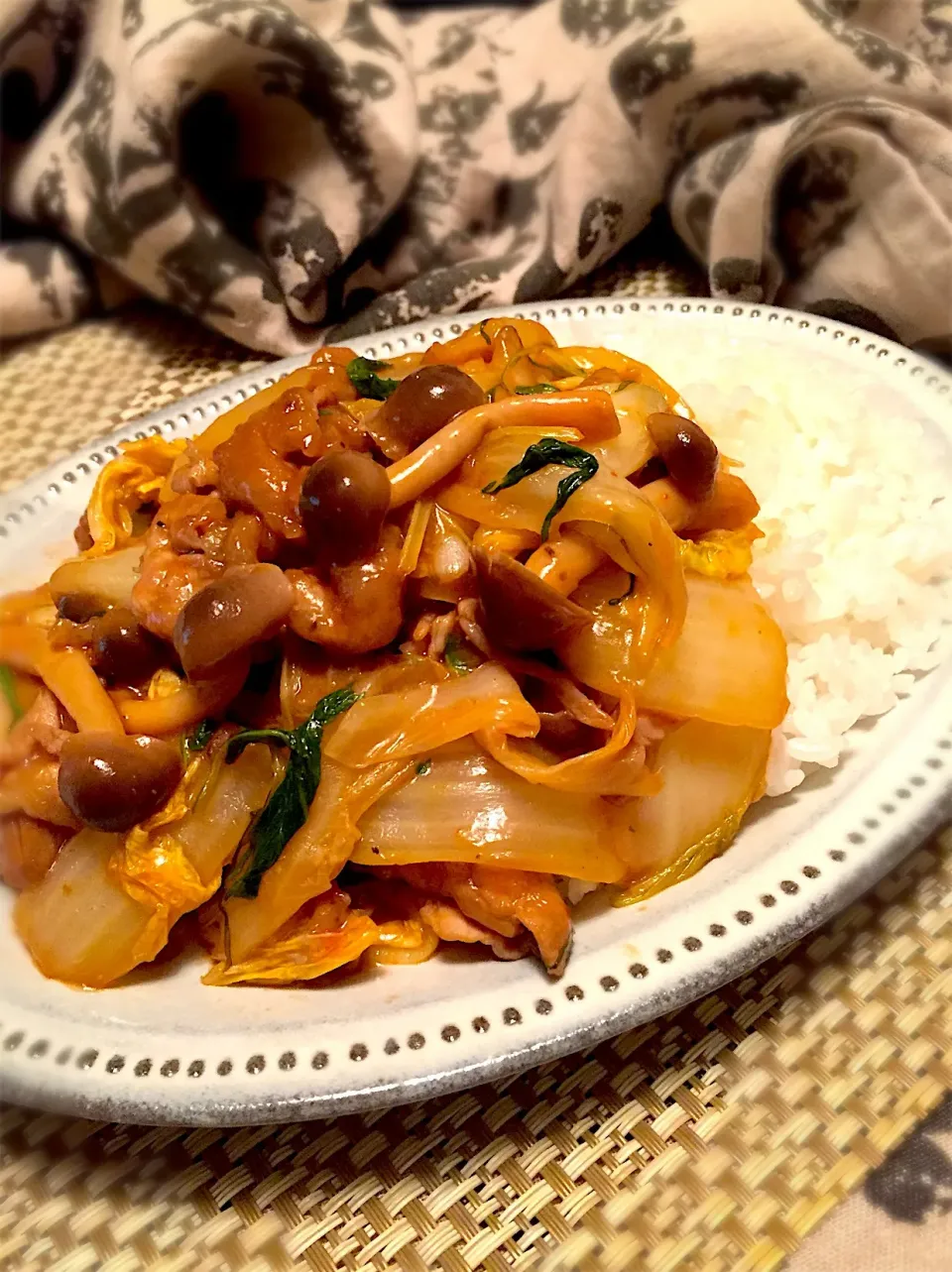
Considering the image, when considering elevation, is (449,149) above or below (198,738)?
above

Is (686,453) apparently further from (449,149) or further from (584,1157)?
(449,149)

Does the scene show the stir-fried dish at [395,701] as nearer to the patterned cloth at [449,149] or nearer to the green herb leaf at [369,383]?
the green herb leaf at [369,383]

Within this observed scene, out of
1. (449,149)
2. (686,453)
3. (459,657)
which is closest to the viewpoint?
(459,657)

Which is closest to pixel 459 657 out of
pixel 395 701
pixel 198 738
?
pixel 395 701

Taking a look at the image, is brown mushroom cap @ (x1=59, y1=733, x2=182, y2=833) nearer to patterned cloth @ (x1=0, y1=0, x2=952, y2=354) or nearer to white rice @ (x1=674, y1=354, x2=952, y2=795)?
white rice @ (x1=674, y1=354, x2=952, y2=795)

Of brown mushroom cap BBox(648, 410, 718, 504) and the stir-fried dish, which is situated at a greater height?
brown mushroom cap BBox(648, 410, 718, 504)

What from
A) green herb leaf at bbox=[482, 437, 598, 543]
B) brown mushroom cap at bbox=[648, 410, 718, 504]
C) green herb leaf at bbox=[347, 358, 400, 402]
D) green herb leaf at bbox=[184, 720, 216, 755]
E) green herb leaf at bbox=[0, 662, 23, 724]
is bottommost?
green herb leaf at bbox=[0, 662, 23, 724]

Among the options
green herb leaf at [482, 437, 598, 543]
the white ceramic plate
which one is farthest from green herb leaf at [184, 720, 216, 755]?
green herb leaf at [482, 437, 598, 543]

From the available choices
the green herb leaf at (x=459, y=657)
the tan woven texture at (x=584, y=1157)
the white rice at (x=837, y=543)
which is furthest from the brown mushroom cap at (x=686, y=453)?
the tan woven texture at (x=584, y=1157)
